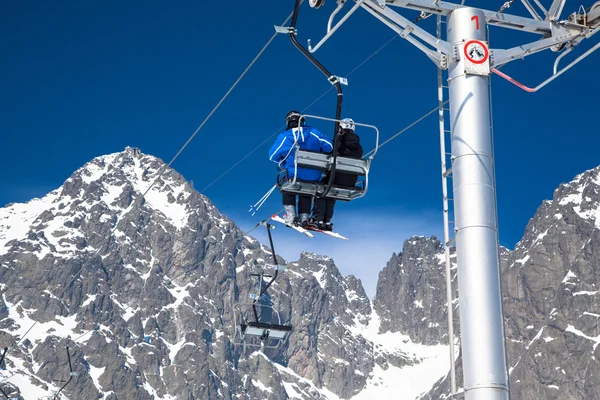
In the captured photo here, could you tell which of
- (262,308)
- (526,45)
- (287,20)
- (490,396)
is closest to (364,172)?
(287,20)

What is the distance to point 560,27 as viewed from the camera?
9.95m

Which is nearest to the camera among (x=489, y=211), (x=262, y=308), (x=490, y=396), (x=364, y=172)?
(x=490, y=396)

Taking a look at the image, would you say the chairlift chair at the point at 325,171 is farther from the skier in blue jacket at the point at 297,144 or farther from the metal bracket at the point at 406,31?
the metal bracket at the point at 406,31

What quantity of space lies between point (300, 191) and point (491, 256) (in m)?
5.34

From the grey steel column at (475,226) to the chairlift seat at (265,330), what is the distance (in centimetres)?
1356

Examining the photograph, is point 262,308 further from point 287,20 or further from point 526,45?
point 526,45

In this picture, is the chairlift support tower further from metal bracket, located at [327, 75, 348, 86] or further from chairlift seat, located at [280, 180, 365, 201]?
chairlift seat, located at [280, 180, 365, 201]

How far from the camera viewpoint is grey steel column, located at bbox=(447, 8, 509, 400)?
27.7ft

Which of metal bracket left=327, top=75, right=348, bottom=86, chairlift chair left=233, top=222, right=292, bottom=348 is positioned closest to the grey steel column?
metal bracket left=327, top=75, right=348, bottom=86

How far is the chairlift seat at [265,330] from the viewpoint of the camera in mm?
22109

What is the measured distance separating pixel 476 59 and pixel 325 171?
4.65m

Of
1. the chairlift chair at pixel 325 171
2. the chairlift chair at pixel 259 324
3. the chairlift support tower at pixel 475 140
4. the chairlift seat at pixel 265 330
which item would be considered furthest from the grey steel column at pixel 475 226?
the chairlift seat at pixel 265 330

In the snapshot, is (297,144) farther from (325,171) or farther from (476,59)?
(476,59)

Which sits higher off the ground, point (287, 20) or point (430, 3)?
point (287, 20)
